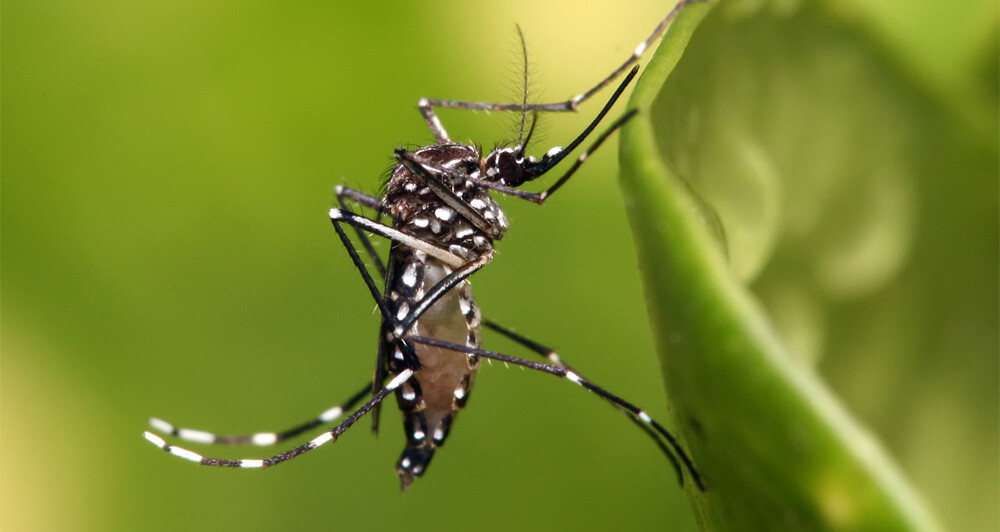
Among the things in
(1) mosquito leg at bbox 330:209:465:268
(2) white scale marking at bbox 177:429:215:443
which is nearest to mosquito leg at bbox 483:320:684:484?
(1) mosquito leg at bbox 330:209:465:268

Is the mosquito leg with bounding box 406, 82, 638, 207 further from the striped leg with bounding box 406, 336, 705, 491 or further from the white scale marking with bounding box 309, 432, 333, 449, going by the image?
the white scale marking with bounding box 309, 432, 333, 449

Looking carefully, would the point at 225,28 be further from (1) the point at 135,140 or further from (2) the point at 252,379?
(2) the point at 252,379

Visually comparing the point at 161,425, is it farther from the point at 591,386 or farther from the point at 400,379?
the point at 591,386

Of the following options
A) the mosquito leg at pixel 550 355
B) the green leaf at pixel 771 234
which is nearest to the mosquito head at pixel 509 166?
the mosquito leg at pixel 550 355

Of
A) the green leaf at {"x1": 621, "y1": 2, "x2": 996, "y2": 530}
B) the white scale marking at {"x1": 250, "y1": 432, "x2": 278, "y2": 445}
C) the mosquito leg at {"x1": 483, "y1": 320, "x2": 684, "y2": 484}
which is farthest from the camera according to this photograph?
the white scale marking at {"x1": 250, "y1": 432, "x2": 278, "y2": 445}

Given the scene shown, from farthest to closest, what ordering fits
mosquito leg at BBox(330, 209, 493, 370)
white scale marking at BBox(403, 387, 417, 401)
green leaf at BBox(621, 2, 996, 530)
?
1. white scale marking at BBox(403, 387, 417, 401)
2. mosquito leg at BBox(330, 209, 493, 370)
3. green leaf at BBox(621, 2, 996, 530)

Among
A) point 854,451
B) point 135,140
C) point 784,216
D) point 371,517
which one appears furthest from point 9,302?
point 854,451

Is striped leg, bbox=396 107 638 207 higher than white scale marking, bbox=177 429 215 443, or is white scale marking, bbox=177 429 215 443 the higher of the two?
striped leg, bbox=396 107 638 207
